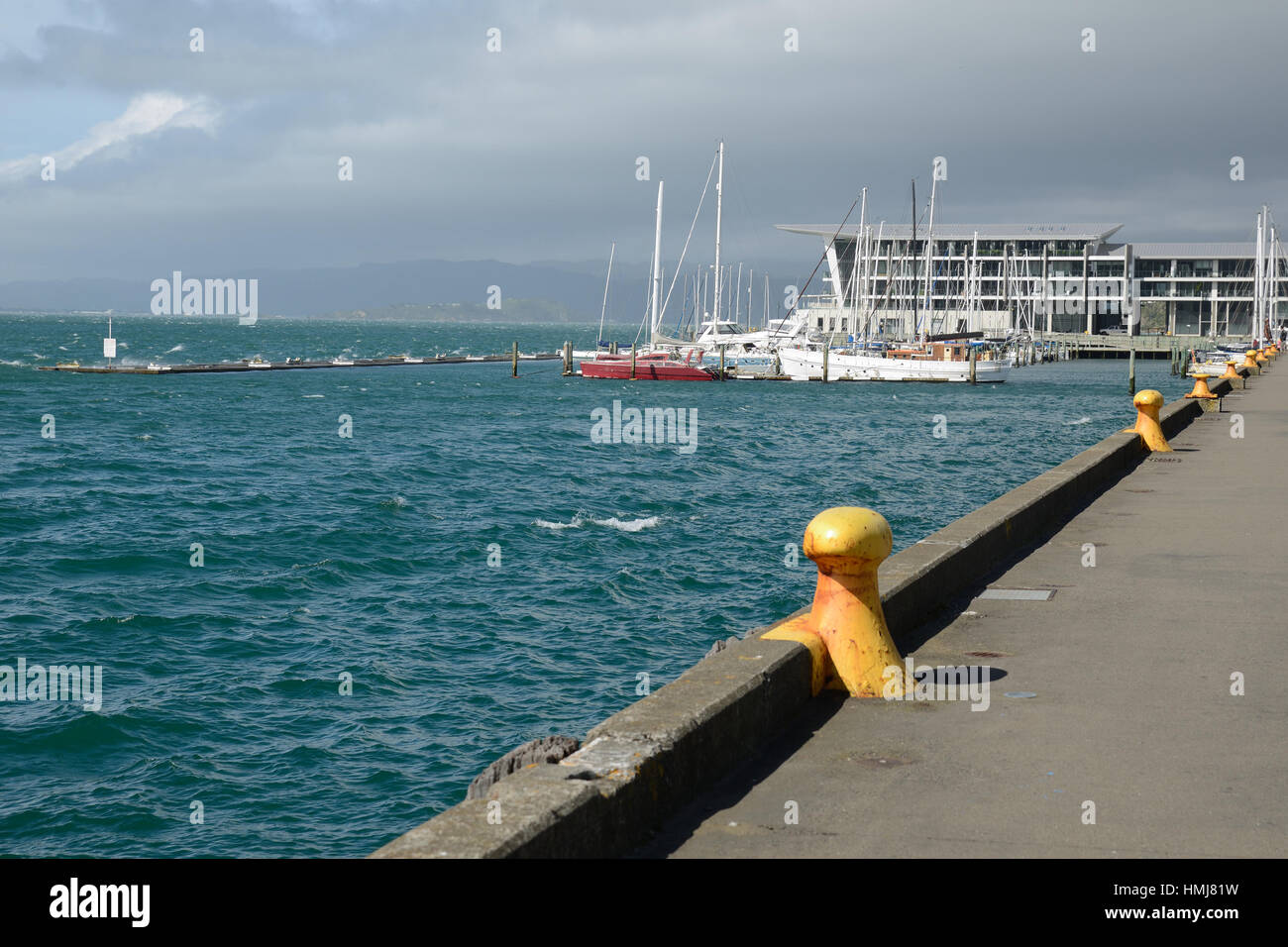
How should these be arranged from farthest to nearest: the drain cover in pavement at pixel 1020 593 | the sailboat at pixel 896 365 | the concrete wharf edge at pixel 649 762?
the sailboat at pixel 896 365 → the drain cover in pavement at pixel 1020 593 → the concrete wharf edge at pixel 649 762

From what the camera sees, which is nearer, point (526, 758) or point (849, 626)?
point (526, 758)

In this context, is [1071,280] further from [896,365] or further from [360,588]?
[360,588]

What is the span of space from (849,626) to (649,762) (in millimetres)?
2239

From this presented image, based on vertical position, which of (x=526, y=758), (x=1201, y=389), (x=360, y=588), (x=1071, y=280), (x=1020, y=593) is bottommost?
(x=360, y=588)

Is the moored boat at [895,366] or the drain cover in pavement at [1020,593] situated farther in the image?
the moored boat at [895,366]
